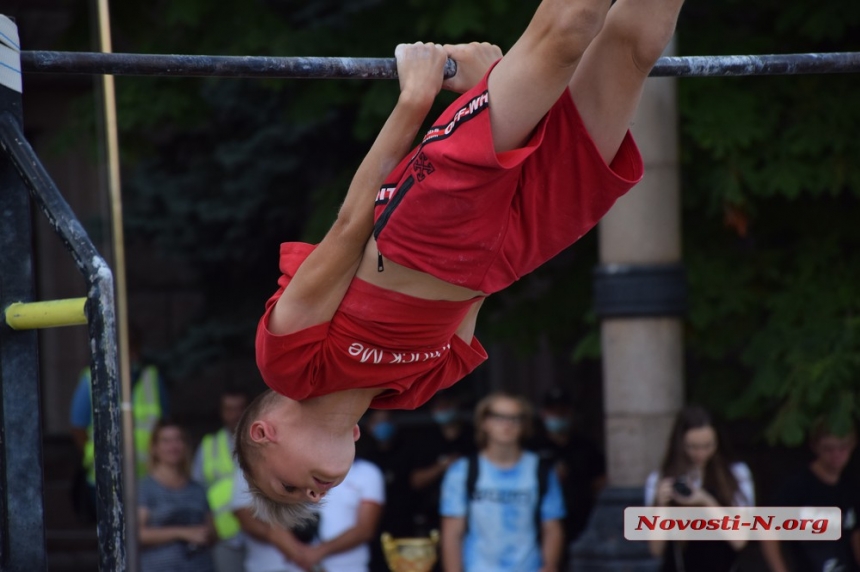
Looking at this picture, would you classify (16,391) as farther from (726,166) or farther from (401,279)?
(726,166)

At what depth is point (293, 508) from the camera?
3.80m

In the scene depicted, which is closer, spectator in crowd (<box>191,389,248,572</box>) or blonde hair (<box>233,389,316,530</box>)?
blonde hair (<box>233,389,316,530</box>)

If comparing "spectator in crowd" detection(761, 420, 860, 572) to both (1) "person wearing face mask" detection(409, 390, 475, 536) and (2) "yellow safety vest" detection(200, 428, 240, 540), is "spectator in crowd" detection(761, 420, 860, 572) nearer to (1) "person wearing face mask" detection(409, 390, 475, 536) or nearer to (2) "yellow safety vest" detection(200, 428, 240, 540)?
(1) "person wearing face mask" detection(409, 390, 475, 536)

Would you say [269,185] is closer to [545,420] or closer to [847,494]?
[545,420]

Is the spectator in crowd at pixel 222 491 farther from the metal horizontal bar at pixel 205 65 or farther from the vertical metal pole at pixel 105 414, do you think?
the vertical metal pole at pixel 105 414

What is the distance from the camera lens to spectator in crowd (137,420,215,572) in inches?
271

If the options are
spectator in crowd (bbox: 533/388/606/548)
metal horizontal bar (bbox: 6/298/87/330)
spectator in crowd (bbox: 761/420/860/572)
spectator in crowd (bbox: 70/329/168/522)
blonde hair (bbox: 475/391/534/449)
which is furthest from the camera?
spectator in crowd (bbox: 70/329/168/522)

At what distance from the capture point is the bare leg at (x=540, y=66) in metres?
3.03

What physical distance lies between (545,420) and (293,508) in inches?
168

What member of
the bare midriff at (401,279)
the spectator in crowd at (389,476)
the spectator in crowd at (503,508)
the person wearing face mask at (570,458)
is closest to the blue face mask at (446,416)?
the spectator in crowd at (389,476)

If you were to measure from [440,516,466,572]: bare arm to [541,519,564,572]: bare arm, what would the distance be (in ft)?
1.34

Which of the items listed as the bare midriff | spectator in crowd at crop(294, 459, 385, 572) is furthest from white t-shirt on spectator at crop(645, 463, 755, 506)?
the bare midriff

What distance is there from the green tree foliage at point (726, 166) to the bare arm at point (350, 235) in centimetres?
348

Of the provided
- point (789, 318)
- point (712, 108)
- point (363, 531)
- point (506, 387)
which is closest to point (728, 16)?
point (712, 108)
